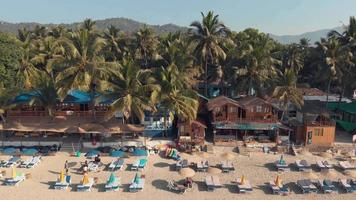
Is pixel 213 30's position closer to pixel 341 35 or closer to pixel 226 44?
pixel 226 44

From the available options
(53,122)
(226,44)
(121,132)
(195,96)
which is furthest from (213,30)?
(53,122)

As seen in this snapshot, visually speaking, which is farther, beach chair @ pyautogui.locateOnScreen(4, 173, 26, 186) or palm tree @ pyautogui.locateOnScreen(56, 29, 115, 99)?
palm tree @ pyautogui.locateOnScreen(56, 29, 115, 99)

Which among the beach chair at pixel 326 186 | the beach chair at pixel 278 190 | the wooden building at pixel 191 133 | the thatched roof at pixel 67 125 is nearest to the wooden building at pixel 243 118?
the wooden building at pixel 191 133

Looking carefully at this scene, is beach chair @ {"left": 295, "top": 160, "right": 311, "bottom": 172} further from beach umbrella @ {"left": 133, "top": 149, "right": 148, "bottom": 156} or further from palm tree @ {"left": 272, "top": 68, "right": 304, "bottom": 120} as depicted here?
beach umbrella @ {"left": 133, "top": 149, "right": 148, "bottom": 156}

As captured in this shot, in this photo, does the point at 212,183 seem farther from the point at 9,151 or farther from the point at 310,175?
the point at 9,151

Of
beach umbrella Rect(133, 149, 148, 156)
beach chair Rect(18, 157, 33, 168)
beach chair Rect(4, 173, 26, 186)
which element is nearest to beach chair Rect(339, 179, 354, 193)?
beach umbrella Rect(133, 149, 148, 156)

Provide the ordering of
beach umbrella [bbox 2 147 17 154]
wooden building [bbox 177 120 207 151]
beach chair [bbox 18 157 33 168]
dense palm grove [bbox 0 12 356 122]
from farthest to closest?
wooden building [bbox 177 120 207 151] < dense palm grove [bbox 0 12 356 122] < beach umbrella [bbox 2 147 17 154] < beach chair [bbox 18 157 33 168]

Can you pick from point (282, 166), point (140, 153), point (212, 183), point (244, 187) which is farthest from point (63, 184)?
point (282, 166)
